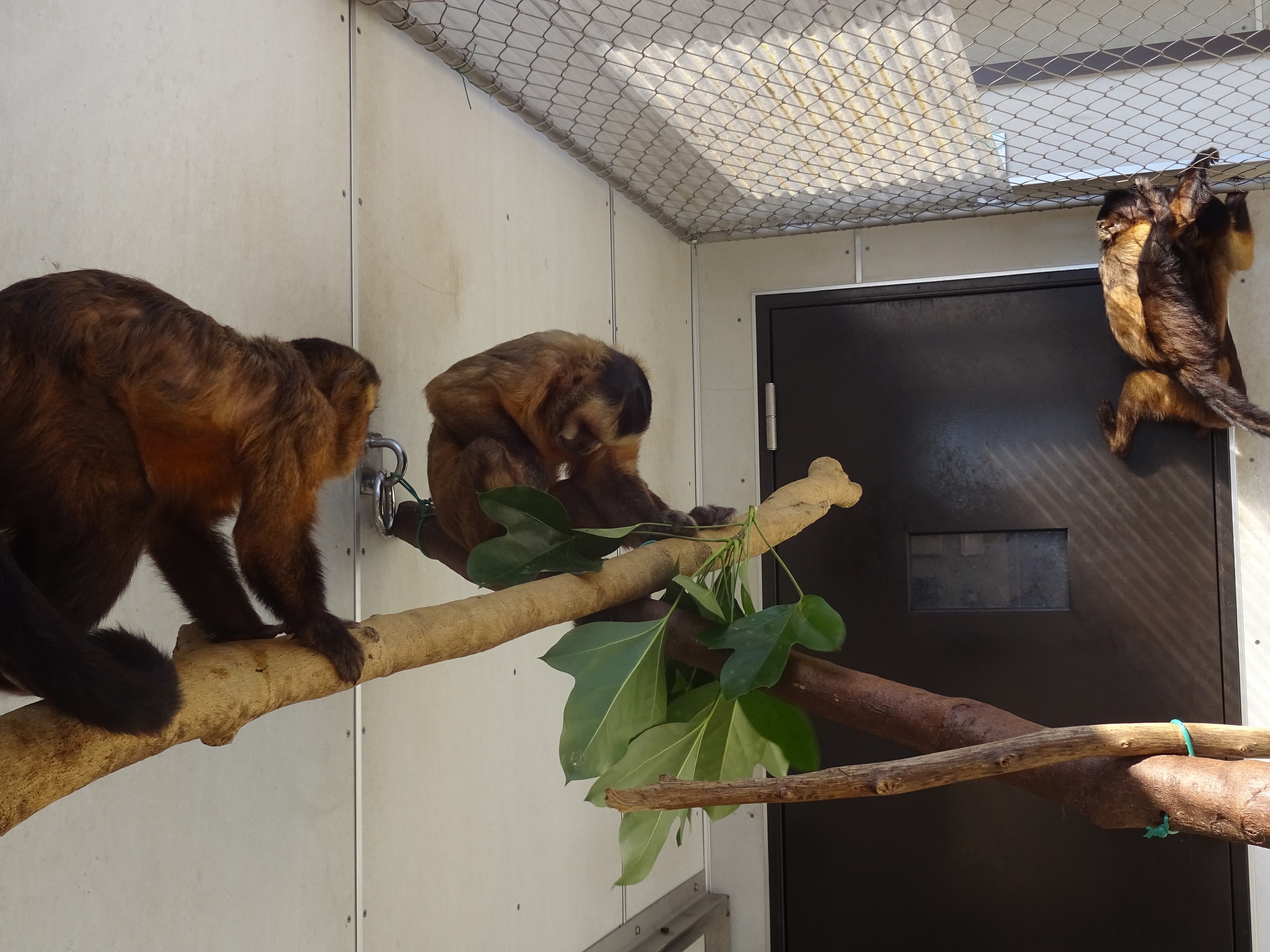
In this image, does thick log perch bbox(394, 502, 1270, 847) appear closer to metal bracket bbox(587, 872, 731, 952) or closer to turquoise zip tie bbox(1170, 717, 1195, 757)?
turquoise zip tie bbox(1170, 717, 1195, 757)

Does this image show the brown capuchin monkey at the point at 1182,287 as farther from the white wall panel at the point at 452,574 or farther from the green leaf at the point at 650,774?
the green leaf at the point at 650,774

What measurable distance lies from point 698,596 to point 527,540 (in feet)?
1.00

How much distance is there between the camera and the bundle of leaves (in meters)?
1.42

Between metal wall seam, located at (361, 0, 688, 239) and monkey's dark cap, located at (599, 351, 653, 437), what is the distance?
796 mm

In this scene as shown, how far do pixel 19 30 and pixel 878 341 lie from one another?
296 centimetres

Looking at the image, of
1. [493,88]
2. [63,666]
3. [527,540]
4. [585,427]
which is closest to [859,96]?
[493,88]

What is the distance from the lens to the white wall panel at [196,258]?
1.42 metres

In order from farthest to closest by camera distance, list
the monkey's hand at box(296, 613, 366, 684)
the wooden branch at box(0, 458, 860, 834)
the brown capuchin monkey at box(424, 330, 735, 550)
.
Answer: the brown capuchin monkey at box(424, 330, 735, 550), the monkey's hand at box(296, 613, 366, 684), the wooden branch at box(0, 458, 860, 834)

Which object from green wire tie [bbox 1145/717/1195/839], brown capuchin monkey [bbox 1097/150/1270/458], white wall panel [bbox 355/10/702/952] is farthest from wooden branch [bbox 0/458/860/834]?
brown capuchin monkey [bbox 1097/150/1270/458]

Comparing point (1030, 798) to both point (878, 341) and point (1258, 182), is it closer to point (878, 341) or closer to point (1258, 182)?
point (878, 341)

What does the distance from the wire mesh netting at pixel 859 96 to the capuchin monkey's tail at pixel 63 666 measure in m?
1.63

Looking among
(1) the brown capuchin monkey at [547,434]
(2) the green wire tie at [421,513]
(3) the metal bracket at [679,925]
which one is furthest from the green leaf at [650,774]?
(3) the metal bracket at [679,925]

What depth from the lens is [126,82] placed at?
1577mm

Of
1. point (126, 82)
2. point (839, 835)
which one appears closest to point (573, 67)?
point (126, 82)
